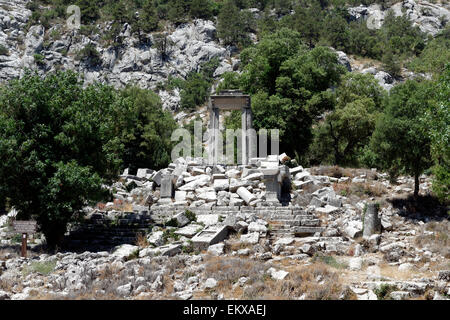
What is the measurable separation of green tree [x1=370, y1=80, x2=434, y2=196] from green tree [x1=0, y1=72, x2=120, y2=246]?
12359mm

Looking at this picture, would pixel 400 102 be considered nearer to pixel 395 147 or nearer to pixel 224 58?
pixel 395 147

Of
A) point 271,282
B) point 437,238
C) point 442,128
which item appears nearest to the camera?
point 271,282

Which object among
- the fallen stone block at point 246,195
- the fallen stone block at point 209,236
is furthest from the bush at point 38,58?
the fallen stone block at point 209,236

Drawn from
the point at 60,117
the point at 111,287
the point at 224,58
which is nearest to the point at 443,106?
the point at 111,287

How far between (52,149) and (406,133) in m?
15.1

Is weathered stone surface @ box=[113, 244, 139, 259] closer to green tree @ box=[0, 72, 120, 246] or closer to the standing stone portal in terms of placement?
green tree @ box=[0, 72, 120, 246]

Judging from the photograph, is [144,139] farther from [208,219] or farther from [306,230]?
[306,230]

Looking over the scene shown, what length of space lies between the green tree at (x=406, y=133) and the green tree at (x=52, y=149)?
12359 millimetres

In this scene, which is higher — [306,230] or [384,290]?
[306,230]

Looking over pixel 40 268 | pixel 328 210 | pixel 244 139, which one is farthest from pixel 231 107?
pixel 40 268

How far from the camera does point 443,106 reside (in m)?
14.4

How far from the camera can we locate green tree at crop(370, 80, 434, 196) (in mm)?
19672

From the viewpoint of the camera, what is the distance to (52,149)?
15.8 metres

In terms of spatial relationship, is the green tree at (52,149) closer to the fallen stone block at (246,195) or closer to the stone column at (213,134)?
Result: the fallen stone block at (246,195)
